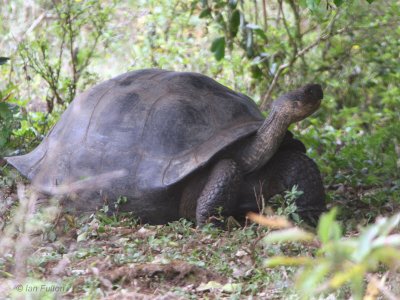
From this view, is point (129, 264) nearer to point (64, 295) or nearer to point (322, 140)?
point (64, 295)

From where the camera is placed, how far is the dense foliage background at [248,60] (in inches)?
253

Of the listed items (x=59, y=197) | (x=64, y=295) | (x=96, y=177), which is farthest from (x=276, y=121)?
(x=64, y=295)

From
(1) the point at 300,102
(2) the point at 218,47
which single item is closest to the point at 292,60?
(2) the point at 218,47

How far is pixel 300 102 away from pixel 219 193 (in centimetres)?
78

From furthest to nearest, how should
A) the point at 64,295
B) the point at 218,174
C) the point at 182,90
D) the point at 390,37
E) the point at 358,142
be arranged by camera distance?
1. the point at 390,37
2. the point at 358,142
3. the point at 182,90
4. the point at 218,174
5. the point at 64,295

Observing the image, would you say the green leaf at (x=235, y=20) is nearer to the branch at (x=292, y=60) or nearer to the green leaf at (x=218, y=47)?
the green leaf at (x=218, y=47)

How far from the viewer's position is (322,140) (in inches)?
282

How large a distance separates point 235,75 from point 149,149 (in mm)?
3999

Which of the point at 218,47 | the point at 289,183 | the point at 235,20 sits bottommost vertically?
the point at 289,183

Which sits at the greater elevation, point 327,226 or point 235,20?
point 235,20

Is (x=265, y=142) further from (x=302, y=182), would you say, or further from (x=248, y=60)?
(x=248, y=60)

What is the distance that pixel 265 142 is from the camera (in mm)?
4750

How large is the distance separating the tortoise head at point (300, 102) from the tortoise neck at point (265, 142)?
3 centimetres

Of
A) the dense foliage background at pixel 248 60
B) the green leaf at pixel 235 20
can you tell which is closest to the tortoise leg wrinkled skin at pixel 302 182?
the dense foliage background at pixel 248 60
